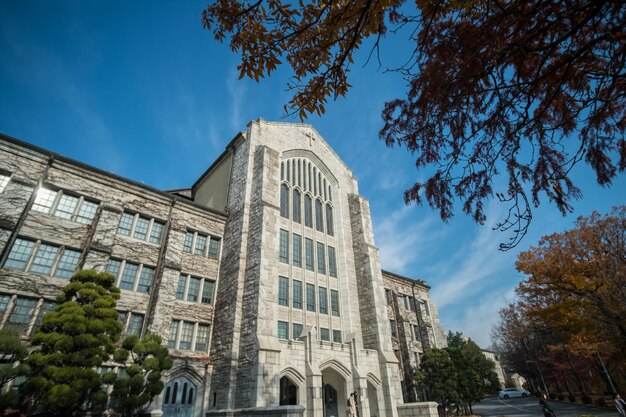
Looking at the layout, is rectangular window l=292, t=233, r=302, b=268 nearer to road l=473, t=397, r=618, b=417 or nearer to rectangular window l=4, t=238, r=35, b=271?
rectangular window l=4, t=238, r=35, b=271

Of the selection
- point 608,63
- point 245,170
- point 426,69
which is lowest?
point 608,63

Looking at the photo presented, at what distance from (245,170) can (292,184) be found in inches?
159

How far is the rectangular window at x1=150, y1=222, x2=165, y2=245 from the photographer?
17406 millimetres

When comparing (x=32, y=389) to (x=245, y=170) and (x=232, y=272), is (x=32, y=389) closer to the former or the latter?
(x=232, y=272)

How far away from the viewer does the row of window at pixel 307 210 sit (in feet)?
74.2

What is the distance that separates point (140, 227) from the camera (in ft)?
56.4

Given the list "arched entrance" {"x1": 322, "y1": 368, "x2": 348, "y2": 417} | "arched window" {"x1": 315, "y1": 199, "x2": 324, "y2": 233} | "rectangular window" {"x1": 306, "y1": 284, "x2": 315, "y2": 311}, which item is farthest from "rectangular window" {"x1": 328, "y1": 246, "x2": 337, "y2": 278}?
"arched entrance" {"x1": 322, "y1": 368, "x2": 348, "y2": 417}

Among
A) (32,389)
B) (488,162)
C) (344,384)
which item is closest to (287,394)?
(344,384)

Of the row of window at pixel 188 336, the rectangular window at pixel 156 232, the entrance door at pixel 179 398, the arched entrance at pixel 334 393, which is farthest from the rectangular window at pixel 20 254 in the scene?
the arched entrance at pixel 334 393

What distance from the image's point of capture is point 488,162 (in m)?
4.45

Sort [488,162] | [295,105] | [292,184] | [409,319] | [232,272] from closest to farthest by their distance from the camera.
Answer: [295,105], [488,162], [232,272], [292,184], [409,319]

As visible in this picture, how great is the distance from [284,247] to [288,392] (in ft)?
28.0

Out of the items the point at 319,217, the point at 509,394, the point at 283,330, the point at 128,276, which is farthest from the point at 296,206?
the point at 509,394

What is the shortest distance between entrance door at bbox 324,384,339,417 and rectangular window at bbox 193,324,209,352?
27.4ft
